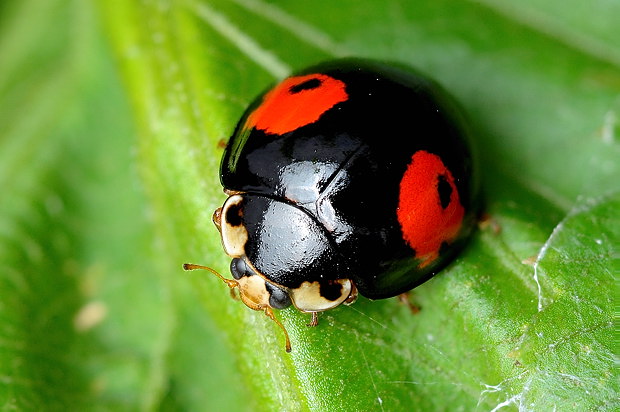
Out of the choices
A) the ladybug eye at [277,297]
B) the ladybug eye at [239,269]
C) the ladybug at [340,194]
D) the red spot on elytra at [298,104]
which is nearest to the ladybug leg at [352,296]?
the ladybug at [340,194]

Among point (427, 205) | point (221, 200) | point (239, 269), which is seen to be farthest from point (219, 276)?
point (427, 205)

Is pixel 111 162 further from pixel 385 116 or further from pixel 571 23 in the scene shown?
pixel 571 23

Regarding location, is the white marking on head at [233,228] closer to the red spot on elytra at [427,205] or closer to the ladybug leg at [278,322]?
the ladybug leg at [278,322]

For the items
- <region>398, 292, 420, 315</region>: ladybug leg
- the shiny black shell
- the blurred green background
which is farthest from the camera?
<region>398, 292, 420, 315</region>: ladybug leg

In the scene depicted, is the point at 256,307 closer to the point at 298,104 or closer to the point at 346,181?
the point at 346,181

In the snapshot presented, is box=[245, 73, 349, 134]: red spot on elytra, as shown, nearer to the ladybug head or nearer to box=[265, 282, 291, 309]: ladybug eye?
the ladybug head

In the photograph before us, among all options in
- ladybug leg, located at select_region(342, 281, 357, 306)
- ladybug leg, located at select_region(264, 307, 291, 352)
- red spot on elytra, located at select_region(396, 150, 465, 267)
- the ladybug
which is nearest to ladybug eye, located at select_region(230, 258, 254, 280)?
the ladybug

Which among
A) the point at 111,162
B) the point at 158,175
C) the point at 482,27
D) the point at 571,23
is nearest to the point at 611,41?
the point at 571,23
